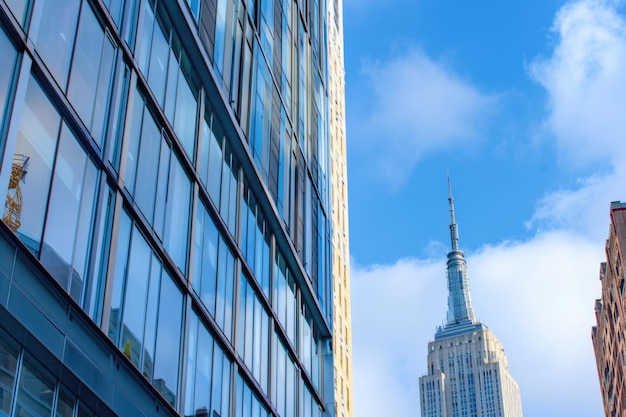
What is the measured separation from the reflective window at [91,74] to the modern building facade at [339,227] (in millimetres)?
51982

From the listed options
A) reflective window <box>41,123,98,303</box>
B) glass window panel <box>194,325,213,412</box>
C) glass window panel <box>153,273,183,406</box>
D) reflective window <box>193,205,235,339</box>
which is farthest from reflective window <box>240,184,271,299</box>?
reflective window <box>41,123,98,303</box>

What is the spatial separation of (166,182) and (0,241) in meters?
8.58

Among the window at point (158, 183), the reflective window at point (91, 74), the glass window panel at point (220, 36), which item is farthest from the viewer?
the glass window panel at point (220, 36)

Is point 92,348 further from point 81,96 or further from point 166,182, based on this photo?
point 166,182

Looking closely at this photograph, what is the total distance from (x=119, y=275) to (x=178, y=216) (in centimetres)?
462

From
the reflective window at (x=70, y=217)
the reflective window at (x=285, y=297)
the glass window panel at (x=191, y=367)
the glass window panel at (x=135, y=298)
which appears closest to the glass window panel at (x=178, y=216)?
the glass window panel at (x=191, y=367)

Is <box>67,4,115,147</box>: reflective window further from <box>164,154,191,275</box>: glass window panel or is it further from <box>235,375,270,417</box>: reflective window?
<box>235,375,270,417</box>: reflective window

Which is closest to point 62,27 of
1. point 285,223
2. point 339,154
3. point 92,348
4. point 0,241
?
point 0,241

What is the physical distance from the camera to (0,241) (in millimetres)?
14938

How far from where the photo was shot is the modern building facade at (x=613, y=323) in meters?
79.0

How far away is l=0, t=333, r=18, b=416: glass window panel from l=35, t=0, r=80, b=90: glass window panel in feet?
18.0

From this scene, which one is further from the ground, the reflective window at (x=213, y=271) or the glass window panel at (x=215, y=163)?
the glass window panel at (x=215, y=163)

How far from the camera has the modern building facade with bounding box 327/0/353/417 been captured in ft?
246

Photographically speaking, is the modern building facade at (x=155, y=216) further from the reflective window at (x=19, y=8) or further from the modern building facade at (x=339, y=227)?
the modern building facade at (x=339, y=227)
